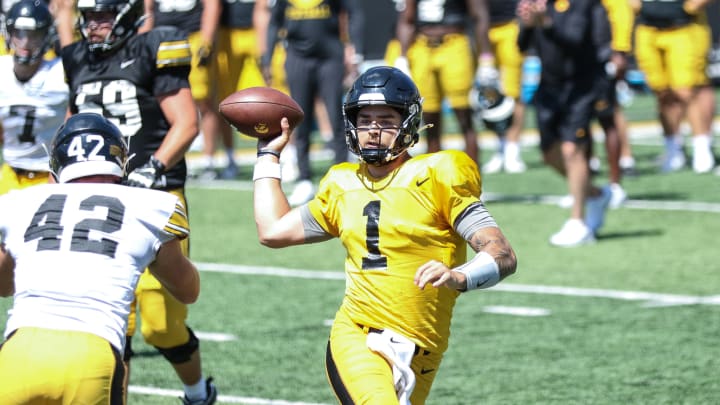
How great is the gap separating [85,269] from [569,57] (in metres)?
6.74

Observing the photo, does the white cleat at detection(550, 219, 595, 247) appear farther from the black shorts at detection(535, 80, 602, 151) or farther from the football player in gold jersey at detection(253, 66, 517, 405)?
the football player in gold jersey at detection(253, 66, 517, 405)

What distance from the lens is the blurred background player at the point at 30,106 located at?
6.74 metres

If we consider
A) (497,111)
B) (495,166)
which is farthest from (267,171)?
(497,111)

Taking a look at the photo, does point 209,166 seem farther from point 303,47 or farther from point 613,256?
point 613,256

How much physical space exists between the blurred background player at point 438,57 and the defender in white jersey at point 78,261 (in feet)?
24.7

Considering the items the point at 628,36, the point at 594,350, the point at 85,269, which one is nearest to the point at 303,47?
the point at 628,36

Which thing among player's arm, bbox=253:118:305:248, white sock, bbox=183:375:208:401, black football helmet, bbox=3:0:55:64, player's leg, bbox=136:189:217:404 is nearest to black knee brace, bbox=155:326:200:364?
player's leg, bbox=136:189:217:404

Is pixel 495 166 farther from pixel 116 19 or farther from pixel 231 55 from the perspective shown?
pixel 116 19

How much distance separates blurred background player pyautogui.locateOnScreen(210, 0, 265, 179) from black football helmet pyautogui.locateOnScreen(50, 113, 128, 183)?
9.19 m

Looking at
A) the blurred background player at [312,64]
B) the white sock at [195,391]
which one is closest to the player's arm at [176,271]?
the white sock at [195,391]

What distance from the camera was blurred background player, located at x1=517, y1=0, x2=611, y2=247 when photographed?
33.0 feet

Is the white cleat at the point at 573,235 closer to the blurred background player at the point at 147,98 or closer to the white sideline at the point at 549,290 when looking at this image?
the white sideline at the point at 549,290

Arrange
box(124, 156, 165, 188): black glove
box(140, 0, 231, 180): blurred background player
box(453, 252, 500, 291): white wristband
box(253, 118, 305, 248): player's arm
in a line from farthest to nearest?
1. box(140, 0, 231, 180): blurred background player
2. box(124, 156, 165, 188): black glove
3. box(253, 118, 305, 248): player's arm
4. box(453, 252, 500, 291): white wristband

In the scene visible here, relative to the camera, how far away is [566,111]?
1017 cm
